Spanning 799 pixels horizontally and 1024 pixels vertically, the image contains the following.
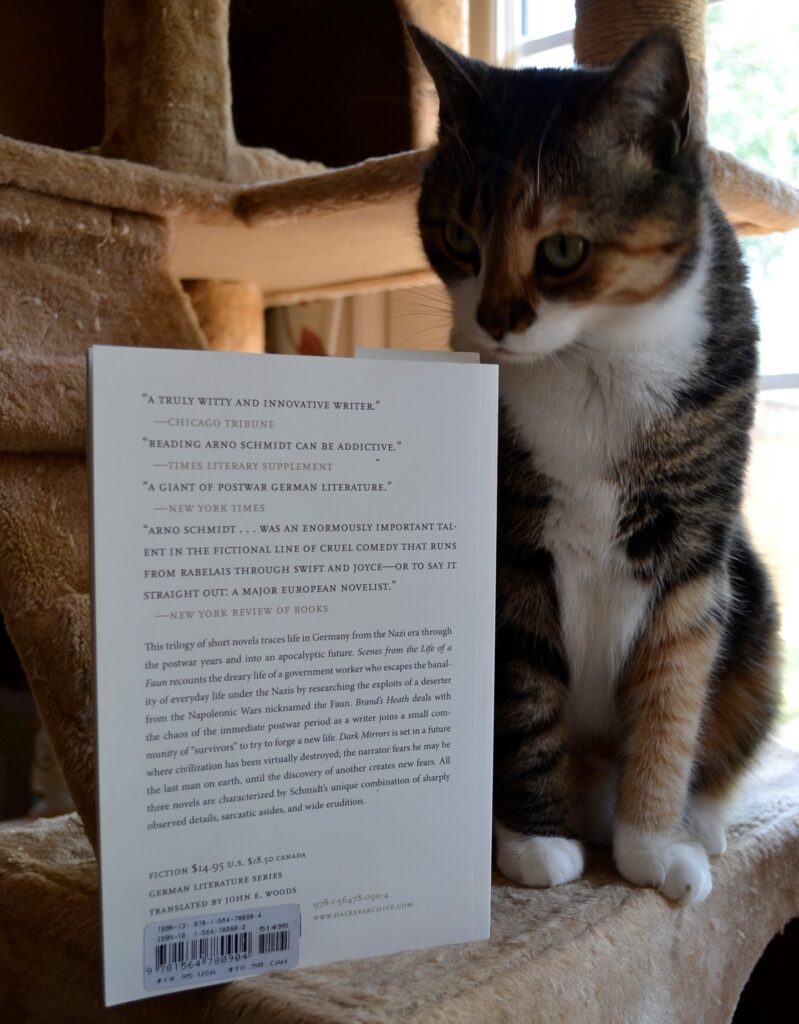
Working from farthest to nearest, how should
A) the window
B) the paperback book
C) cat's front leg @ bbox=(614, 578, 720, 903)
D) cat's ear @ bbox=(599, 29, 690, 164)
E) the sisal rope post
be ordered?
the sisal rope post
the window
cat's front leg @ bbox=(614, 578, 720, 903)
cat's ear @ bbox=(599, 29, 690, 164)
the paperback book

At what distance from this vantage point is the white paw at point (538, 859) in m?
0.78

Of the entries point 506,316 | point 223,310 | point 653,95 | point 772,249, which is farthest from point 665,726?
point 223,310

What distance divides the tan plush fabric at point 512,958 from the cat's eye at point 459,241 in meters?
0.51

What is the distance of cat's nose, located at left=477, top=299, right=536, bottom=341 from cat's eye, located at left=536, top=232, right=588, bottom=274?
0.03 m

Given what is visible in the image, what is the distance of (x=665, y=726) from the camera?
2.73 feet

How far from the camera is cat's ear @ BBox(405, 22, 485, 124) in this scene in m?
0.82

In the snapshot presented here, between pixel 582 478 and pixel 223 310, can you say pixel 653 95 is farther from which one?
pixel 223 310

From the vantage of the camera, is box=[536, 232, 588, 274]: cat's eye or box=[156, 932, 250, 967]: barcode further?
box=[536, 232, 588, 274]: cat's eye

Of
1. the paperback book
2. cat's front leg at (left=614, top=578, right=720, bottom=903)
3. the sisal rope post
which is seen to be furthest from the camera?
the sisal rope post

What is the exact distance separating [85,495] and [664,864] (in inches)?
25.5

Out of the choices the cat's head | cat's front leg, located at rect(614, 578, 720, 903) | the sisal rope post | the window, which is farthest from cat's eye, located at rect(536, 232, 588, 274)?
the sisal rope post

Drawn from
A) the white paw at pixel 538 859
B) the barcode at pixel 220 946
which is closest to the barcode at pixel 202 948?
the barcode at pixel 220 946

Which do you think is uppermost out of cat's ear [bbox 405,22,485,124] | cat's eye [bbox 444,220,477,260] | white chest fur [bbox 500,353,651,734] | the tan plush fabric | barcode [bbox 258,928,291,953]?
cat's ear [bbox 405,22,485,124]

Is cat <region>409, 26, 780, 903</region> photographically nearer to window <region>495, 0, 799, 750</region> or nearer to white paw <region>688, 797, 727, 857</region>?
white paw <region>688, 797, 727, 857</region>
